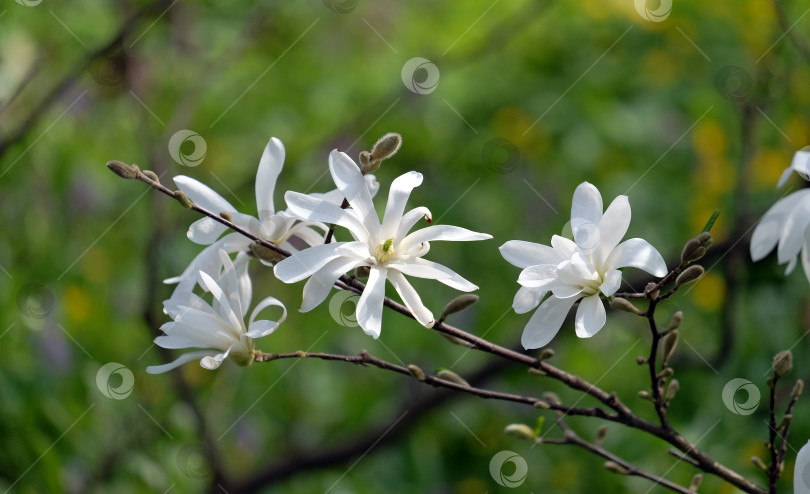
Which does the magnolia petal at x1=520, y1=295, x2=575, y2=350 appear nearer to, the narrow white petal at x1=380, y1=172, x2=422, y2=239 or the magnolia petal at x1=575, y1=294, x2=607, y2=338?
the magnolia petal at x1=575, y1=294, x2=607, y2=338

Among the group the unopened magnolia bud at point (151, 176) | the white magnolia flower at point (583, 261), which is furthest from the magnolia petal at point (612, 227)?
the unopened magnolia bud at point (151, 176)

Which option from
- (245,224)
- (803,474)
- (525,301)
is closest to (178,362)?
(245,224)

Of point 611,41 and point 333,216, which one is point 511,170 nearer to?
point 611,41

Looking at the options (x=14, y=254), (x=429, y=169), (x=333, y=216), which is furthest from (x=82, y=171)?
(x=333, y=216)

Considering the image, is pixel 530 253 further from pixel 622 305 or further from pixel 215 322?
pixel 215 322

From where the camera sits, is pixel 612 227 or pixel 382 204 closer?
pixel 612 227

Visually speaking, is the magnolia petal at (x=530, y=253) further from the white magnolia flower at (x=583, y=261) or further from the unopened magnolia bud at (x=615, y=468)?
the unopened magnolia bud at (x=615, y=468)
